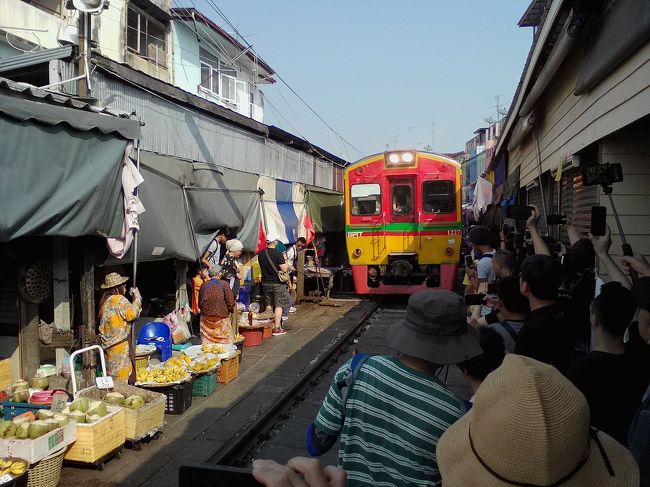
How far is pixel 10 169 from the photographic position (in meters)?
4.52

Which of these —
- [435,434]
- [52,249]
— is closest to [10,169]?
[52,249]

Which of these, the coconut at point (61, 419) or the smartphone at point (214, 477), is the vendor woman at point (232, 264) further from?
the smartphone at point (214, 477)

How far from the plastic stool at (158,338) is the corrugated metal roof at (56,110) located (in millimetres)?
2360

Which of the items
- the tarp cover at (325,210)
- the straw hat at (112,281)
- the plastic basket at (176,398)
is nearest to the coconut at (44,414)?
the plastic basket at (176,398)

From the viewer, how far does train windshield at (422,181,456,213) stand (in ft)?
40.1

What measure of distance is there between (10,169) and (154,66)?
14.2 metres

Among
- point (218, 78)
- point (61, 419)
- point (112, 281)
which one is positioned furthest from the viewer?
point (218, 78)

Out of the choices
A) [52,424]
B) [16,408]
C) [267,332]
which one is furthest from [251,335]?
[52,424]

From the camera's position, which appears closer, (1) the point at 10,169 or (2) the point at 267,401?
(1) the point at 10,169

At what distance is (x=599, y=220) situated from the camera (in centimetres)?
381

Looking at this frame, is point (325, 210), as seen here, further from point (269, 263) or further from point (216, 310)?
point (216, 310)

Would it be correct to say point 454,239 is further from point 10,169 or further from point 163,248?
point 10,169

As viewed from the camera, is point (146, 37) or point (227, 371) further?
point (146, 37)

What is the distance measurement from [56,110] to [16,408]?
2.56 meters
